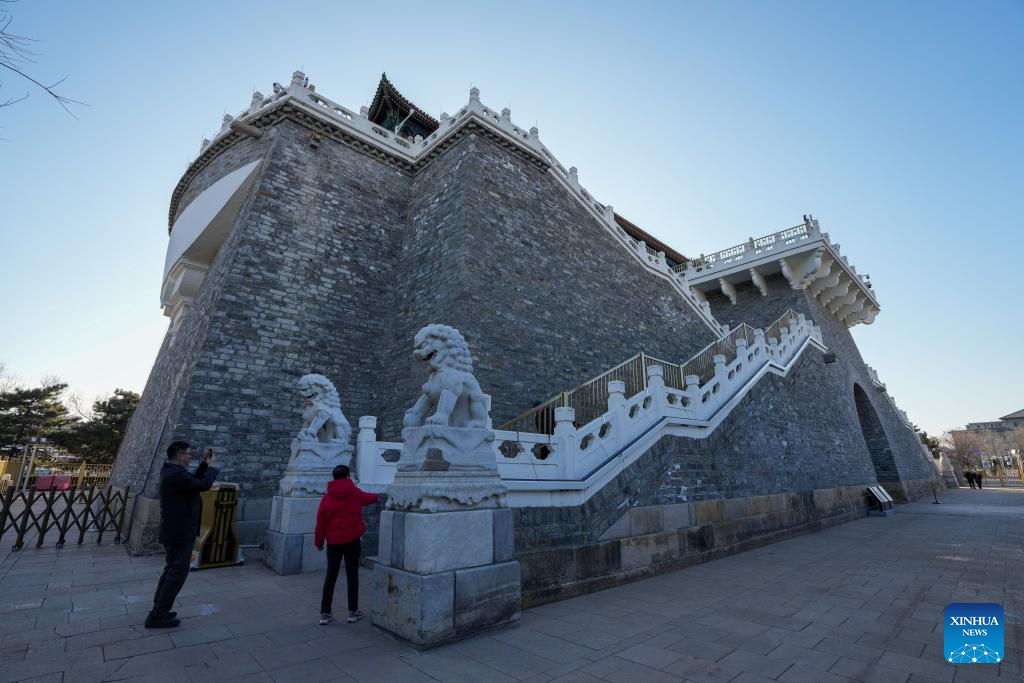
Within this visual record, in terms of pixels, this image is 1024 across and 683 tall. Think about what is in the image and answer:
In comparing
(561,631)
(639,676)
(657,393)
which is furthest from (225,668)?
(657,393)

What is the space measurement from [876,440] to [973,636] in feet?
71.1

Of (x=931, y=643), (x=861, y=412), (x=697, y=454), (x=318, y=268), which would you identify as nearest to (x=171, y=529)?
(x=931, y=643)

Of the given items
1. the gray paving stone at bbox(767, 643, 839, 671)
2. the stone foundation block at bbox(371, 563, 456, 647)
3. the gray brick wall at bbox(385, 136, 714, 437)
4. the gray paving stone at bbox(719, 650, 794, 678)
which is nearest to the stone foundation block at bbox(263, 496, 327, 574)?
the stone foundation block at bbox(371, 563, 456, 647)

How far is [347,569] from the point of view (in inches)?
169

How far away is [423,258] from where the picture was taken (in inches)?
500

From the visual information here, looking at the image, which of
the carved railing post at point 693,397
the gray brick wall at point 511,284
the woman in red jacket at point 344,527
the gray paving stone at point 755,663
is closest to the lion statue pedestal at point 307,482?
the woman in red jacket at point 344,527

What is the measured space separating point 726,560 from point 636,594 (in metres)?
3.05

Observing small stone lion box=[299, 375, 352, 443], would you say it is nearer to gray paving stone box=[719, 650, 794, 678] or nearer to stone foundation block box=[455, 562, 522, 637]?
stone foundation block box=[455, 562, 522, 637]

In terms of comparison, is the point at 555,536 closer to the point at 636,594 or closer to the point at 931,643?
the point at 636,594

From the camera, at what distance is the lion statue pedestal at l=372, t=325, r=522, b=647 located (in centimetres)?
372

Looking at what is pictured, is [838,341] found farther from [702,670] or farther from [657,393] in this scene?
[702,670]

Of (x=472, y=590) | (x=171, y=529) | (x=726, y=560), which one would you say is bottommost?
(x=726, y=560)

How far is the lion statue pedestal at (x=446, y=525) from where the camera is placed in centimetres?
372

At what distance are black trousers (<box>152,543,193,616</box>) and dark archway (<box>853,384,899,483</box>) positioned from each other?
23.7m
